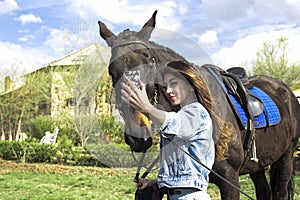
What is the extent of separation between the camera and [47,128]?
17891mm

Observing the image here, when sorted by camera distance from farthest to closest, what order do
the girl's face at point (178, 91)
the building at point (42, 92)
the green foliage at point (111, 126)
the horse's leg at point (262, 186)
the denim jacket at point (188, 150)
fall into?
the building at point (42, 92) → the horse's leg at point (262, 186) → the green foliage at point (111, 126) → the girl's face at point (178, 91) → the denim jacket at point (188, 150)

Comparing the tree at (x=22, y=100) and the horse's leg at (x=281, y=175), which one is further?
the tree at (x=22, y=100)

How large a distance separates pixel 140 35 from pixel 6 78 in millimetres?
17731

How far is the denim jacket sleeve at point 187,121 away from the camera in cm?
194

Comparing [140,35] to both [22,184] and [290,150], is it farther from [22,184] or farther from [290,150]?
[22,184]

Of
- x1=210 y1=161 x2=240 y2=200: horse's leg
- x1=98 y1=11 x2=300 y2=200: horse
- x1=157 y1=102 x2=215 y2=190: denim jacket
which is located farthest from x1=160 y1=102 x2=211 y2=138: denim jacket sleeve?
x1=210 y1=161 x2=240 y2=200: horse's leg

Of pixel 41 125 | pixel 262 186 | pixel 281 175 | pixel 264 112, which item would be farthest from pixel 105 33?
pixel 41 125

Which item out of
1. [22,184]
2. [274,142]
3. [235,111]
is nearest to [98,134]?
[235,111]

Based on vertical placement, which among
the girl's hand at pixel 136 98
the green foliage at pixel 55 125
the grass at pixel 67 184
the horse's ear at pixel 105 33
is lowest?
the grass at pixel 67 184

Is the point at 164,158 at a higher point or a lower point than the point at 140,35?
lower

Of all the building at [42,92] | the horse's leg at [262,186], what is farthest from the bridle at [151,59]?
the building at [42,92]

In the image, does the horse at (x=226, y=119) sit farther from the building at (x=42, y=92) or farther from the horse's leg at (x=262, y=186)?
the building at (x=42, y=92)

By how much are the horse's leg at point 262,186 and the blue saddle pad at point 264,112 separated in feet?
3.11

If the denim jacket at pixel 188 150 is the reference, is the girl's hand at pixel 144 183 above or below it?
below
